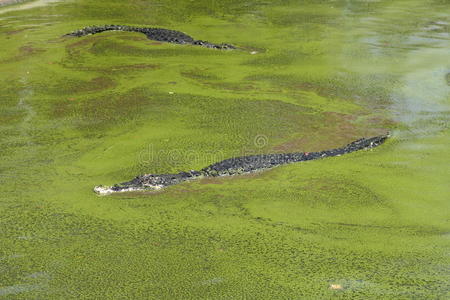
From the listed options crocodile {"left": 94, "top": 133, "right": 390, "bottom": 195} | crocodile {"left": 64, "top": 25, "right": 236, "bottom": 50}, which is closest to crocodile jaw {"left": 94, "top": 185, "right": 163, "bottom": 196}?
crocodile {"left": 94, "top": 133, "right": 390, "bottom": 195}

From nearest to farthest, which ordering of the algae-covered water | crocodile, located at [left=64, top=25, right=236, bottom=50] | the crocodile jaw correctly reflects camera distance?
the algae-covered water, the crocodile jaw, crocodile, located at [left=64, top=25, right=236, bottom=50]

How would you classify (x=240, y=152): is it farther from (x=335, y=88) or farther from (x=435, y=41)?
(x=435, y=41)

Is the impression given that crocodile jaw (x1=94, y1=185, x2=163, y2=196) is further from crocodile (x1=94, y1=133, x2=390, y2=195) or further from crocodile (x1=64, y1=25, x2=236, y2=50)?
crocodile (x1=64, y1=25, x2=236, y2=50)

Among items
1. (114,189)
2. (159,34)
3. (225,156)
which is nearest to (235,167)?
(225,156)

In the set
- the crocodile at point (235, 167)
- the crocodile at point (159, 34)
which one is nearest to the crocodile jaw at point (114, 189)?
the crocodile at point (235, 167)

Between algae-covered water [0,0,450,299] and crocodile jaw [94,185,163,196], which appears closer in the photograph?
algae-covered water [0,0,450,299]

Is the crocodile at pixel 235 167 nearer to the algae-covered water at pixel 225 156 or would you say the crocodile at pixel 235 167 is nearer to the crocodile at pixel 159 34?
the algae-covered water at pixel 225 156
